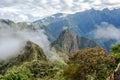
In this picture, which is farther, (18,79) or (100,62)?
(18,79)

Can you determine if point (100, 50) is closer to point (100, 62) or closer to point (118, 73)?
point (100, 62)

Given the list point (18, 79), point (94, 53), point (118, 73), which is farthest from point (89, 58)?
point (18, 79)

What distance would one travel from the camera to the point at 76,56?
2350 inches

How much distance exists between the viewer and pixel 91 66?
57750mm

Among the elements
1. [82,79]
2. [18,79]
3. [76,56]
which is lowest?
[18,79]

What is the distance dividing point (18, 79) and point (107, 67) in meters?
104

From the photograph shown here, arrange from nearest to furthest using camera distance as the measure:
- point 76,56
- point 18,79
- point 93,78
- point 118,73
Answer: point 118,73
point 93,78
point 76,56
point 18,79

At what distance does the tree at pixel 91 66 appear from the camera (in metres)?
57.3

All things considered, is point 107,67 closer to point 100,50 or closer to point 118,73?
point 100,50

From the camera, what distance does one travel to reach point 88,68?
57.4 m

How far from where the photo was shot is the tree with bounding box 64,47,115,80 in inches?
2258

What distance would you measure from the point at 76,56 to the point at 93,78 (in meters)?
5.60

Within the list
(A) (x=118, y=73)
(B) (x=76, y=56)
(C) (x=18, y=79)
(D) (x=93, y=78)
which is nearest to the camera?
(A) (x=118, y=73)

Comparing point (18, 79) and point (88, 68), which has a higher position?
point (88, 68)
